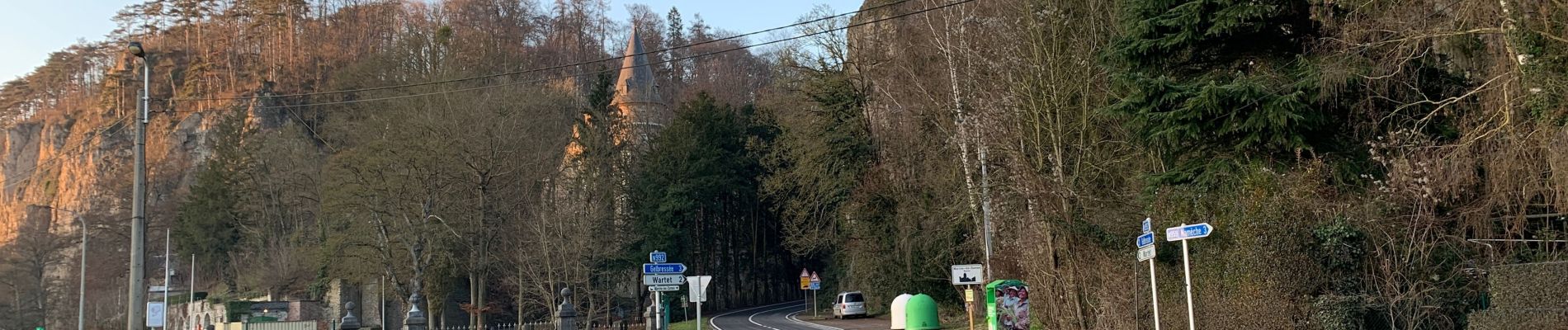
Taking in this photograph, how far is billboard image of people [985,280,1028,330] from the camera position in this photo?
67.2 feet

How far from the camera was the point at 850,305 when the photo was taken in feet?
145

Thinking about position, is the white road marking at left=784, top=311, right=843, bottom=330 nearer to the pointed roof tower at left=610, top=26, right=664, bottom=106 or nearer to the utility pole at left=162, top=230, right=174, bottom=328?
the utility pole at left=162, top=230, right=174, bottom=328

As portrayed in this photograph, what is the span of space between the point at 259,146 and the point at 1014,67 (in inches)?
2029

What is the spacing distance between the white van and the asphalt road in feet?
4.67

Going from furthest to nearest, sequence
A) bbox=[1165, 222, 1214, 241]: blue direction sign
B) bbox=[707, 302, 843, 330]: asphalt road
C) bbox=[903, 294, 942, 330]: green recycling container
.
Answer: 1. bbox=[707, 302, 843, 330]: asphalt road
2. bbox=[903, 294, 942, 330]: green recycling container
3. bbox=[1165, 222, 1214, 241]: blue direction sign

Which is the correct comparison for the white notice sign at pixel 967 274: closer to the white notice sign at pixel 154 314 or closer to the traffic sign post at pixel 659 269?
the traffic sign post at pixel 659 269

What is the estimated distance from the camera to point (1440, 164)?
1559 centimetres

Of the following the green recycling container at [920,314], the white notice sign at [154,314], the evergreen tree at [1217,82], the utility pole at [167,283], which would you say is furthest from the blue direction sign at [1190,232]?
the utility pole at [167,283]

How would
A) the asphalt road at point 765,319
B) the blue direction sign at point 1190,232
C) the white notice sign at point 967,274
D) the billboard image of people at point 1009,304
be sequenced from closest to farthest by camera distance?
the blue direction sign at point 1190,232 → the billboard image of people at point 1009,304 → the white notice sign at point 967,274 → the asphalt road at point 765,319

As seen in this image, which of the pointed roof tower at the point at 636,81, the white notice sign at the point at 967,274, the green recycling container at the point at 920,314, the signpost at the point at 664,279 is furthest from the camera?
the pointed roof tower at the point at 636,81

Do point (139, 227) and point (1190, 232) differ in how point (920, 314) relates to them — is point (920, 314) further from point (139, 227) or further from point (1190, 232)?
point (139, 227)

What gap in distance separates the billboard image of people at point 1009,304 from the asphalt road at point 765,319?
16722 millimetres

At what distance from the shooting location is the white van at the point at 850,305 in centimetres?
4425

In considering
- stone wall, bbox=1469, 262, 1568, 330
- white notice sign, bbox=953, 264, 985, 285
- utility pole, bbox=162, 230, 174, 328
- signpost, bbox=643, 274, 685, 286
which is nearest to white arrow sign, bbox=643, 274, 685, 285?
signpost, bbox=643, 274, 685, 286
